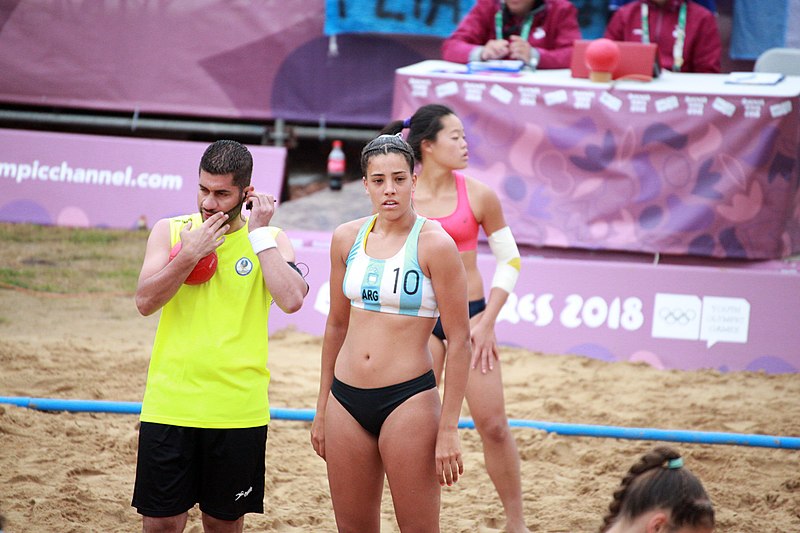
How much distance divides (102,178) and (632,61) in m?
5.44

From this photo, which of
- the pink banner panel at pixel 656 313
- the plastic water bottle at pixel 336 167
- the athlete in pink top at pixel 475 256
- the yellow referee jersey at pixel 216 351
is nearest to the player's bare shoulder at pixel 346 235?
the yellow referee jersey at pixel 216 351

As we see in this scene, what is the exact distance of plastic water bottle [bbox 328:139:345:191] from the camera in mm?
10797

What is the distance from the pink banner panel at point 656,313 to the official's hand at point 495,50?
6.98 feet

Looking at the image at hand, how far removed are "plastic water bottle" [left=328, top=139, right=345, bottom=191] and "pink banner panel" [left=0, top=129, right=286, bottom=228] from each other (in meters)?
0.60

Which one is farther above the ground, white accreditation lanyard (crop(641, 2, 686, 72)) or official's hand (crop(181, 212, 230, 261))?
white accreditation lanyard (crop(641, 2, 686, 72))

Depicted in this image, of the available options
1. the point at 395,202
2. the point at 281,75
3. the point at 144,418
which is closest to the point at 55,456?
the point at 144,418

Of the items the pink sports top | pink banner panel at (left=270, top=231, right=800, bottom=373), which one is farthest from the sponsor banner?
the pink sports top

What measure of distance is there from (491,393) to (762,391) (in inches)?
133

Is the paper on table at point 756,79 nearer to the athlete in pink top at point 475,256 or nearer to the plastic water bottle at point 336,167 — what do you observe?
the plastic water bottle at point 336,167

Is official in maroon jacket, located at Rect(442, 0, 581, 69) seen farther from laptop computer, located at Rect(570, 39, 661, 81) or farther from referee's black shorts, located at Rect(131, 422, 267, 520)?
referee's black shorts, located at Rect(131, 422, 267, 520)

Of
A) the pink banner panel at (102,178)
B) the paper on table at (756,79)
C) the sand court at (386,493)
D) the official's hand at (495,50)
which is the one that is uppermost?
the official's hand at (495,50)

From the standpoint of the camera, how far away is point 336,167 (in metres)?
10.8

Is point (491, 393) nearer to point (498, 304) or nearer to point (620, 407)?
point (498, 304)

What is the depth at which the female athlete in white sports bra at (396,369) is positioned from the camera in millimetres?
3586
